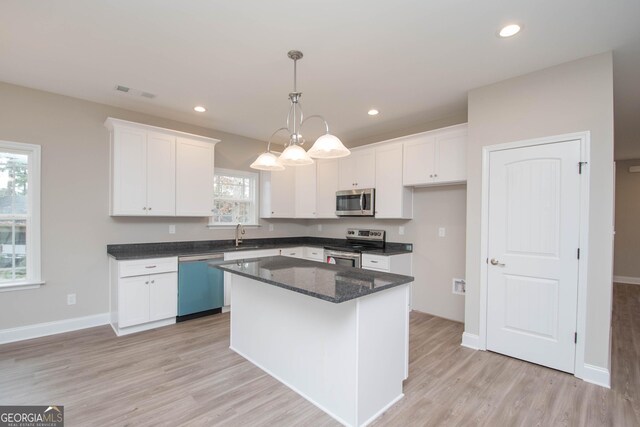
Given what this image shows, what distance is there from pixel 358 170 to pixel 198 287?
Result: 2785 millimetres

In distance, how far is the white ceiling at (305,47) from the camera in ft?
6.47

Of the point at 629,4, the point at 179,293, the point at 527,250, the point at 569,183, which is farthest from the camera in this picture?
the point at 179,293

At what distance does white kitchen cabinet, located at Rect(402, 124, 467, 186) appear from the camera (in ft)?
11.5

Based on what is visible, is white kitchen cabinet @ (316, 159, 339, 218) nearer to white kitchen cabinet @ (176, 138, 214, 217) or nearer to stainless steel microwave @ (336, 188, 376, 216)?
stainless steel microwave @ (336, 188, 376, 216)

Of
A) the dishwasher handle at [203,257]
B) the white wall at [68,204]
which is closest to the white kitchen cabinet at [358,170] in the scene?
the dishwasher handle at [203,257]

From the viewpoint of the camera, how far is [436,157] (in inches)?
147

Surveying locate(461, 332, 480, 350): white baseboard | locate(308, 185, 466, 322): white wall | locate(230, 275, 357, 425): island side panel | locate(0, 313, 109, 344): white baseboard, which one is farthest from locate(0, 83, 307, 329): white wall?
locate(461, 332, 480, 350): white baseboard

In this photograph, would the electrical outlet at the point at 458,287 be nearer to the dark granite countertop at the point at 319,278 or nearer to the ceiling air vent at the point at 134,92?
the dark granite countertop at the point at 319,278

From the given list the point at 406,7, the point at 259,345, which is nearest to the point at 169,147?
the point at 259,345

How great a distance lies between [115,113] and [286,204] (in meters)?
2.69

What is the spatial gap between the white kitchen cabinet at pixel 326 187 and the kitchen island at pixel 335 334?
7.82 feet

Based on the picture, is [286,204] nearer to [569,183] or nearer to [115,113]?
[115,113]

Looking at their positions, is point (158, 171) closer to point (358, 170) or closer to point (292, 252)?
point (292, 252)

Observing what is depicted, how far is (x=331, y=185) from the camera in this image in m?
5.02
